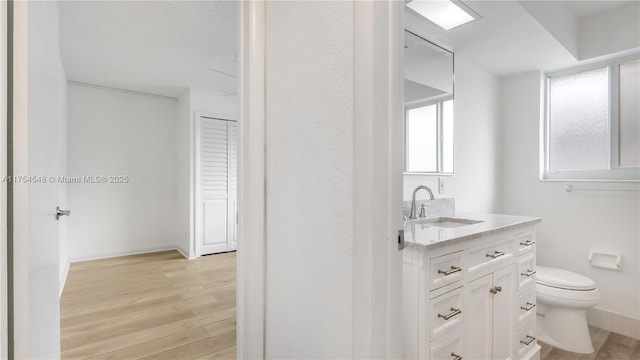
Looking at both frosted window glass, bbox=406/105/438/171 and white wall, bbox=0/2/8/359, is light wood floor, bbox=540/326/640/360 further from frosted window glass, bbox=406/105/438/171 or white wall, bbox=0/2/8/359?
white wall, bbox=0/2/8/359

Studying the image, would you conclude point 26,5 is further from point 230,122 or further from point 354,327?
point 230,122

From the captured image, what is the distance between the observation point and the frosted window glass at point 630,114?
7.38 ft

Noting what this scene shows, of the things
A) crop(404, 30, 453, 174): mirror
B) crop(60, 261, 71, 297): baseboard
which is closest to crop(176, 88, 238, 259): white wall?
crop(60, 261, 71, 297): baseboard

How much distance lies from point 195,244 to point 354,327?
3.56 m

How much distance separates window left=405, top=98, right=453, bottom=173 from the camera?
219cm

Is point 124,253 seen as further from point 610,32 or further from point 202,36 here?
point 610,32

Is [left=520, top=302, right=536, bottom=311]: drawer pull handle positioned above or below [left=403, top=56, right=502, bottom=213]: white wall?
below

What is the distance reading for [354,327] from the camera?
2.75 ft

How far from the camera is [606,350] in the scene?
6.66ft

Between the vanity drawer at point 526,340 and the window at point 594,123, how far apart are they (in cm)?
147

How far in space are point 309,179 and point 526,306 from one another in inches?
64.3

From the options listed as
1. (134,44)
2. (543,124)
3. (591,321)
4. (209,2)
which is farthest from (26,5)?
(591,321)

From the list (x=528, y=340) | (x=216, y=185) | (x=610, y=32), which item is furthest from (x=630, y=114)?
(x=216, y=185)

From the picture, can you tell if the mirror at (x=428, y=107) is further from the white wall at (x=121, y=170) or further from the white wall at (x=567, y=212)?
the white wall at (x=121, y=170)
